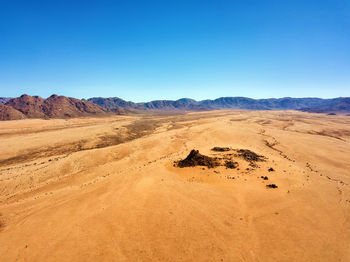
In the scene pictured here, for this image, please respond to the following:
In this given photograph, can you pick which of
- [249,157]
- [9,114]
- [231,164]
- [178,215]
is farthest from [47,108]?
[178,215]

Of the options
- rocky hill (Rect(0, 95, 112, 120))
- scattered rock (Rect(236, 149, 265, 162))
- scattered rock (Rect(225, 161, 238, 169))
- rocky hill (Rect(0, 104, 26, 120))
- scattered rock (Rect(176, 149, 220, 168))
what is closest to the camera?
scattered rock (Rect(225, 161, 238, 169))

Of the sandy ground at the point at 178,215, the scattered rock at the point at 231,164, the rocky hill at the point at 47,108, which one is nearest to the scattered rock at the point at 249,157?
the sandy ground at the point at 178,215

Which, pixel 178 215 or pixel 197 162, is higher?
pixel 197 162

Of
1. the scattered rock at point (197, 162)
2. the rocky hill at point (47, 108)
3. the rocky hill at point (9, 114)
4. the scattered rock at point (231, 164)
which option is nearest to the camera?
the scattered rock at point (231, 164)

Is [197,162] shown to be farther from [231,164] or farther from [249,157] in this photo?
[249,157]

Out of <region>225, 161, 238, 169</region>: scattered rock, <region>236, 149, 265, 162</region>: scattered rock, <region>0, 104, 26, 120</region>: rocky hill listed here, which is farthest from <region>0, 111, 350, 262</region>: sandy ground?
<region>0, 104, 26, 120</region>: rocky hill

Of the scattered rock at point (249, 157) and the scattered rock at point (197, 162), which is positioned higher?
the scattered rock at point (197, 162)

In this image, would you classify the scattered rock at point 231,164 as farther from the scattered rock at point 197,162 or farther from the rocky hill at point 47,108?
the rocky hill at point 47,108

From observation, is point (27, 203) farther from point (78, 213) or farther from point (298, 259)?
point (298, 259)

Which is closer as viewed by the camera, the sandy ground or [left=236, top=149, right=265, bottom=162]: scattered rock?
the sandy ground

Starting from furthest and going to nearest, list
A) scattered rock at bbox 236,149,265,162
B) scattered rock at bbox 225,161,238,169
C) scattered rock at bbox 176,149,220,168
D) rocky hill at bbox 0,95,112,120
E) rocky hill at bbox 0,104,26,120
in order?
rocky hill at bbox 0,95,112,120, rocky hill at bbox 0,104,26,120, scattered rock at bbox 236,149,265,162, scattered rock at bbox 176,149,220,168, scattered rock at bbox 225,161,238,169

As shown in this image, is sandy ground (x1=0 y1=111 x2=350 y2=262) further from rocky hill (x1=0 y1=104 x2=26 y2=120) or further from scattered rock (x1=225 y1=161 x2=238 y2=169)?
rocky hill (x1=0 y1=104 x2=26 y2=120)
